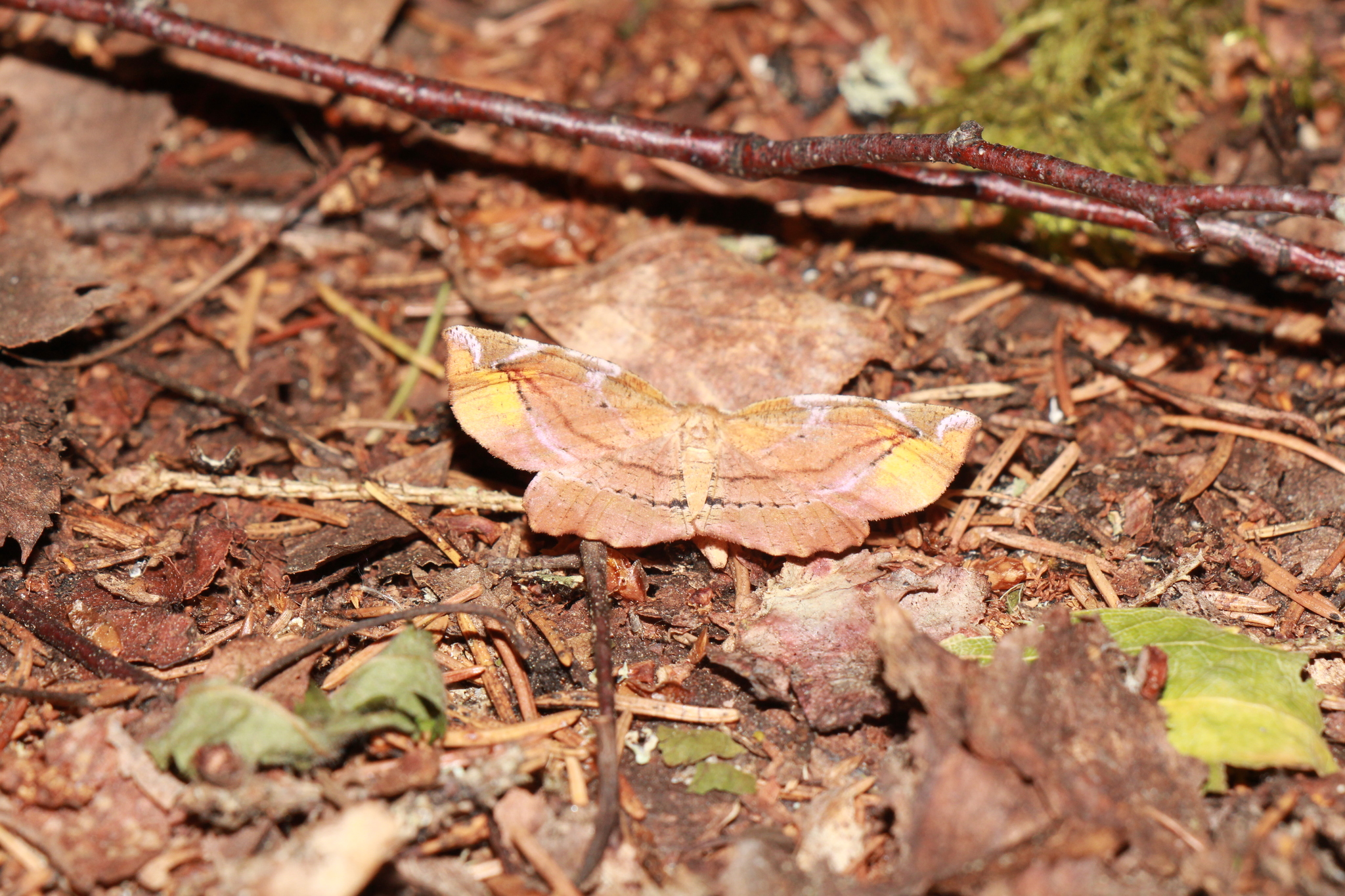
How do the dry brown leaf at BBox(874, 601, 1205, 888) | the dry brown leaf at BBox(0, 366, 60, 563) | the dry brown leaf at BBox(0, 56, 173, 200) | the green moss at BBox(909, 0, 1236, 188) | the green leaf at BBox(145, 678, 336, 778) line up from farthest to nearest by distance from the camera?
the dry brown leaf at BBox(0, 56, 173, 200) < the green moss at BBox(909, 0, 1236, 188) < the dry brown leaf at BBox(0, 366, 60, 563) < the green leaf at BBox(145, 678, 336, 778) < the dry brown leaf at BBox(874, 601, 1205, 888)

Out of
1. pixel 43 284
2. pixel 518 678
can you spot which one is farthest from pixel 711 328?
pixel 43 284

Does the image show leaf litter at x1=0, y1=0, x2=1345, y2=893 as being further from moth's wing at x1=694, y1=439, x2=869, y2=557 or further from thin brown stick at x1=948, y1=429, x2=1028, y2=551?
moth's wing at x1=694, y1=439, x2=869, y2=557

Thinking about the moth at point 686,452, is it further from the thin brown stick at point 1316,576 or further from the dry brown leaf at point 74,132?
the dry brown leaf at point 74,132

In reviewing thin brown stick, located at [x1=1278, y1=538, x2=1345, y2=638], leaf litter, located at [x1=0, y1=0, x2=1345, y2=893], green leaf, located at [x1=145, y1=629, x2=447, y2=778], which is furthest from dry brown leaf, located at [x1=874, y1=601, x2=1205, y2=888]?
green leaf, located at [x1=145, y1=629, x2=447, y2=778]

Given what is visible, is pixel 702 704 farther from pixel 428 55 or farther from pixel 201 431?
pixel 428 55

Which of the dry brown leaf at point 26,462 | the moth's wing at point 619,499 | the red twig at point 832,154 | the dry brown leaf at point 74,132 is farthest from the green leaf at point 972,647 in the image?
the dry brown leaf at point 74,132

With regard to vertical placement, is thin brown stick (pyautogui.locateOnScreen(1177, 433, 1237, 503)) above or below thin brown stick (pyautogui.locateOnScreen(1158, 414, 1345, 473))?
below

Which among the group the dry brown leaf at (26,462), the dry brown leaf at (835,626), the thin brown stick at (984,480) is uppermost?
the dry brown leaf at (26,462)
